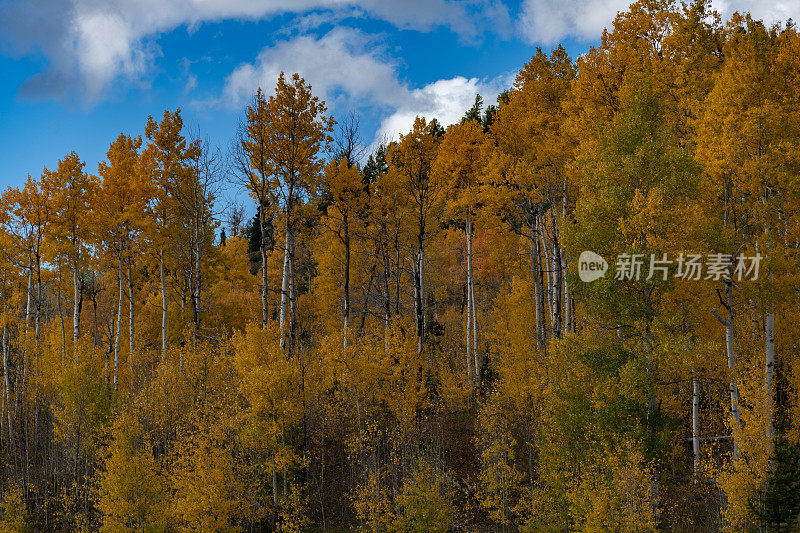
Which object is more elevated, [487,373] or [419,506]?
[487,373]

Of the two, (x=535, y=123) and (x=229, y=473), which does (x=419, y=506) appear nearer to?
(x=229, y=473)

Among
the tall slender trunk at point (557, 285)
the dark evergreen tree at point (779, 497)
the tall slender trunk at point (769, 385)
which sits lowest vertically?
the dark evergreen tree at point (779, 497)

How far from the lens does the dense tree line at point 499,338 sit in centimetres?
1350

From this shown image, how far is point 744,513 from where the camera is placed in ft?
40.8

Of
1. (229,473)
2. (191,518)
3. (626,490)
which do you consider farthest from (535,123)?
(191,518)

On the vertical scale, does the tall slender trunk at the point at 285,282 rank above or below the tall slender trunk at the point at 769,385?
above

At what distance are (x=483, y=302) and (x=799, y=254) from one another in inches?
928
